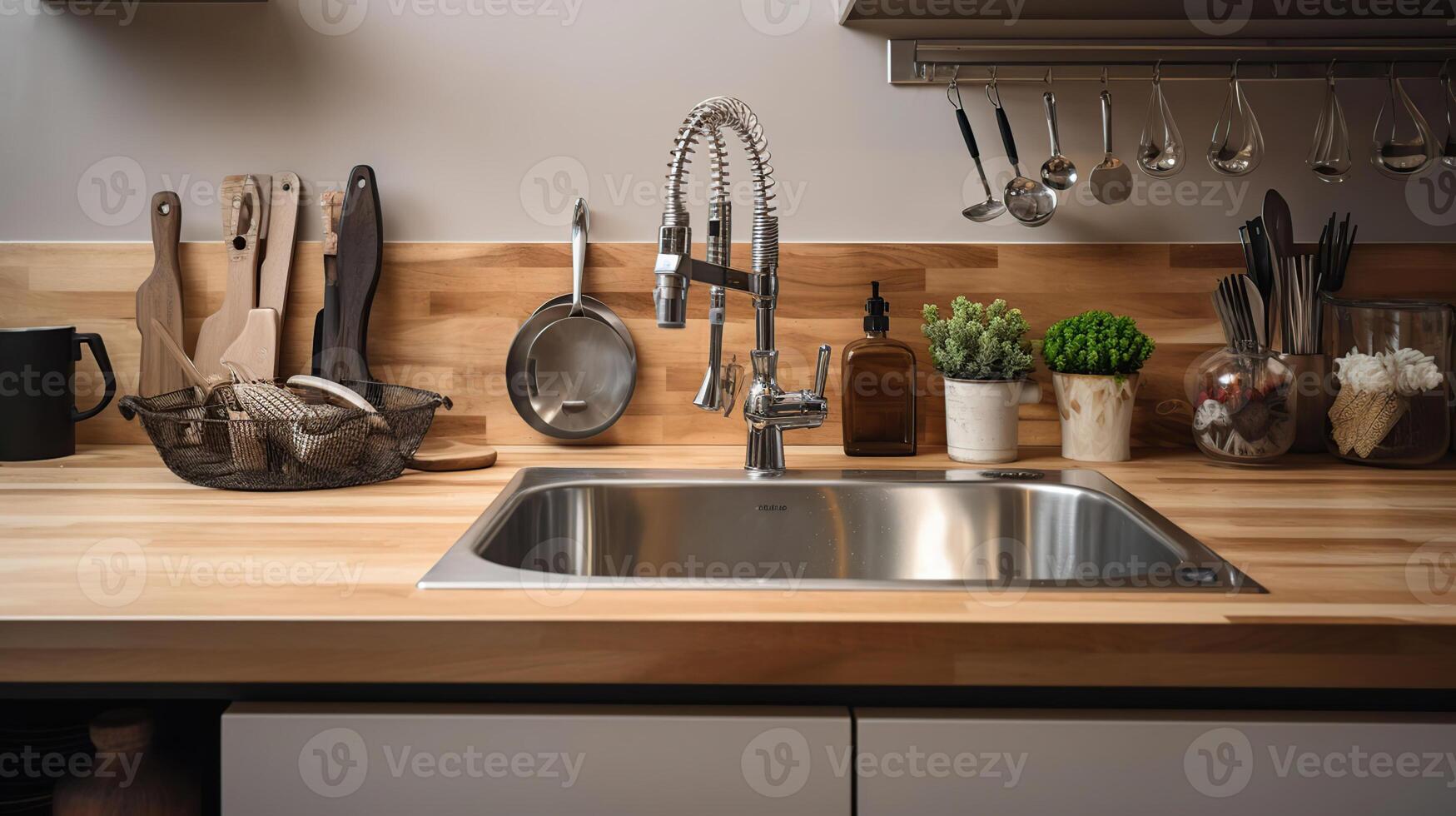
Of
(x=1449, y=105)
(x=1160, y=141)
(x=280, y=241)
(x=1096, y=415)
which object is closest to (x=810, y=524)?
(x=1096, y=415)

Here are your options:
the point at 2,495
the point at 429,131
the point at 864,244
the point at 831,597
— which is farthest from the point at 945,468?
the point at 2,495

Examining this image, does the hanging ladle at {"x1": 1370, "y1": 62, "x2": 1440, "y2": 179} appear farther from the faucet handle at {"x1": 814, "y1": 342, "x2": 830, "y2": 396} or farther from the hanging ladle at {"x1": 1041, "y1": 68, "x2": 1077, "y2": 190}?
the faucet handle at {"x1": 814, "y1": 342, "x2": 830, "y2": 396}

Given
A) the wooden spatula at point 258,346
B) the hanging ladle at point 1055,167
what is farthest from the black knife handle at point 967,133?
Answer: the wooden spatula at point 258,346

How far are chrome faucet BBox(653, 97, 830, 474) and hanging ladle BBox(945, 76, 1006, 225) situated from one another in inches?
11.2

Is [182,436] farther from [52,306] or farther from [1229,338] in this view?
[1229,338]

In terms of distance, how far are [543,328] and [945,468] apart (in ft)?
1.97

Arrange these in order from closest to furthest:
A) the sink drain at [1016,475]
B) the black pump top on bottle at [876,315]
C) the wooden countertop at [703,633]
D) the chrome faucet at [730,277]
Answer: the wooden countertop at [703,633]
the chrome faucet at [730,277]
the sink drain at [1016,475]
the black pump top on bottle at [876,315]

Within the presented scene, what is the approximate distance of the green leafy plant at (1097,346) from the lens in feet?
4.32

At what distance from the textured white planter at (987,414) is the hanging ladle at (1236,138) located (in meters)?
0.42

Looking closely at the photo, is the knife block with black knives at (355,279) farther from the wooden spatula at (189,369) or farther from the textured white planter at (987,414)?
the textured white planter at (987,414)

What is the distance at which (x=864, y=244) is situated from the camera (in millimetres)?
1459

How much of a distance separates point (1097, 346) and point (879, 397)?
0.97 feet

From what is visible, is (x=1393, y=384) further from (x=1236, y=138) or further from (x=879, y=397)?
(x=879, y=397)

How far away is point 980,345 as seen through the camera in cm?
133
